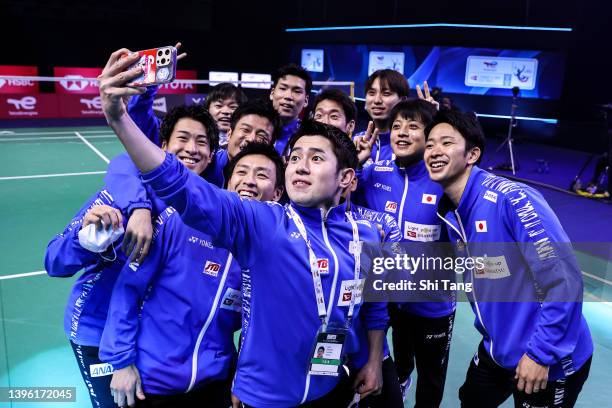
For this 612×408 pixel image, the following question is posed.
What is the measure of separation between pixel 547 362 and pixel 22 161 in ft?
38.0

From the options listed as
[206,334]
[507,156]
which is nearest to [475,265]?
[206,334]

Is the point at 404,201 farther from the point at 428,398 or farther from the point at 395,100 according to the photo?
the point at 428,398

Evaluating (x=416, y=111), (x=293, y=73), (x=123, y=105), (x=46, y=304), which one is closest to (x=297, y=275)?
(x=123, y=105)

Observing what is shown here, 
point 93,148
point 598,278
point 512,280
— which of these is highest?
point 512,280

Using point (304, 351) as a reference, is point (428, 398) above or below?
below

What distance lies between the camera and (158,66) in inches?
54.6

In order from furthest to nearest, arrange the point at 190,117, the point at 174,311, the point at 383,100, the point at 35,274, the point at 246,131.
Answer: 1. the point at 35,274
2. the point at 383,100
3. the point at 246,131
4. the point at 190,117
5. the point at 174,311

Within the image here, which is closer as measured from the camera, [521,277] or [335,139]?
[335,139]

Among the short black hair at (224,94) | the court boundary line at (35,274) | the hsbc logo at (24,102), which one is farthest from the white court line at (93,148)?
the short black hair at (224,94)

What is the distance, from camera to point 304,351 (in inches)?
74.3

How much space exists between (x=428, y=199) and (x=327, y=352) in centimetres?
131

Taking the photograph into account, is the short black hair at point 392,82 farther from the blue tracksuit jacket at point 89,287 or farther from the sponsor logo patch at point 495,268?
the blue tracksuit jacket at point 89,287

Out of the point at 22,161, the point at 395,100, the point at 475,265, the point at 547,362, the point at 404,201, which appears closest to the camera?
the point at 547,362

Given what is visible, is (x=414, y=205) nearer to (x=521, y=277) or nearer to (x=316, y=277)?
(x=521, y=277)
